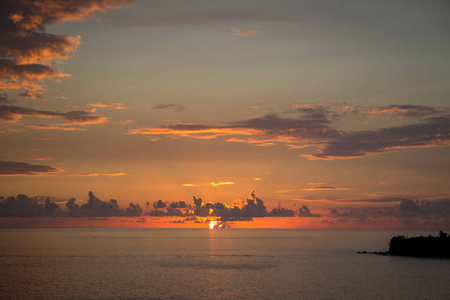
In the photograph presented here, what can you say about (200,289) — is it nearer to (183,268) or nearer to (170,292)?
(170,292)

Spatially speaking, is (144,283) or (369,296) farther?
(144,283)

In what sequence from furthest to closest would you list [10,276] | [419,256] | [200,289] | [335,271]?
[419,256] < [335,271] < [10,276] < [200,289]

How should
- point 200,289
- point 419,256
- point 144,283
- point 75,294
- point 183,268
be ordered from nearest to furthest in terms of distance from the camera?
point 75,294
point 200,289
point 144,283
point 183,268
point 419,256

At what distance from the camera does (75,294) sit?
81500mm

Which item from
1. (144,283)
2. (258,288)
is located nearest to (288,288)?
(258,288)

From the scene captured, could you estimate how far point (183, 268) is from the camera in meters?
130

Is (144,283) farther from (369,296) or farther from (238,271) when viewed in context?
(369,296)

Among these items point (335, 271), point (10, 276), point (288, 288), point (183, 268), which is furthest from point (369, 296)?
point (10, 276)

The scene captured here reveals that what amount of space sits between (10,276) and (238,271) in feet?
183

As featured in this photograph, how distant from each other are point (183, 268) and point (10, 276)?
44.6 metres

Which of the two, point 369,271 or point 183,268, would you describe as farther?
point 183,268

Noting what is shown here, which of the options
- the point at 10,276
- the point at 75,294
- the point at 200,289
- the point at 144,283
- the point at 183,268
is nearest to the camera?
the point at 75,294

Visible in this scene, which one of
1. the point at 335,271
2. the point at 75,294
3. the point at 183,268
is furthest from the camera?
the point at 183,268

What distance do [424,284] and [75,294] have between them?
2772 inches
